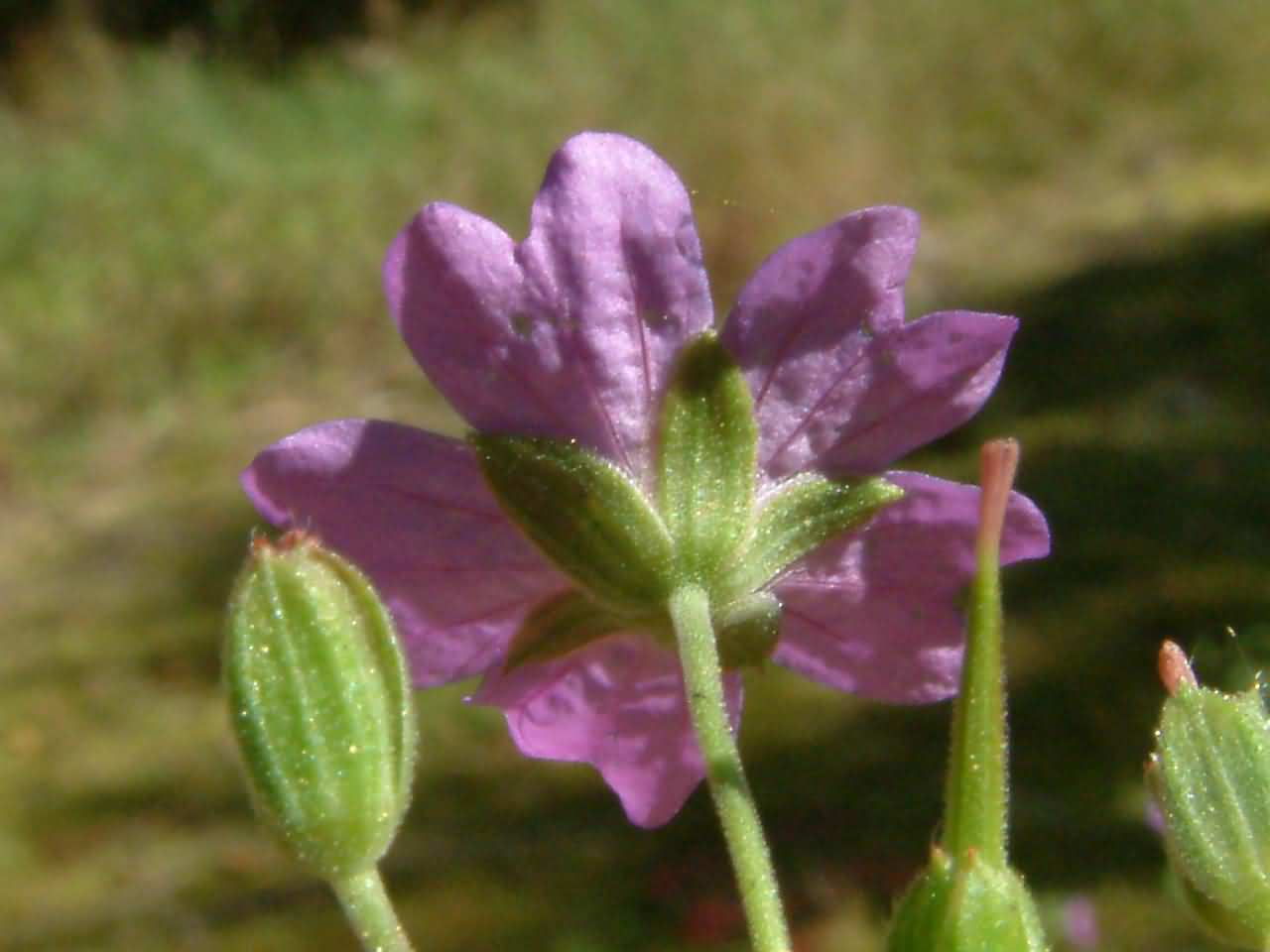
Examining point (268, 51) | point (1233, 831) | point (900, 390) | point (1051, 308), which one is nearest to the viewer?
point (1233, 831)

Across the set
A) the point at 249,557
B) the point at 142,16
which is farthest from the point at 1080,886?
the point at 142,16

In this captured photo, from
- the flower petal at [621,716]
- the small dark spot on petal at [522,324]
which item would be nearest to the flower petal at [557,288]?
the small dark spot on petal at [522,324]

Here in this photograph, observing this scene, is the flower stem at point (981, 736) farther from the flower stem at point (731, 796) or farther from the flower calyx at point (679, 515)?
the flower calyx at point (679, 515)

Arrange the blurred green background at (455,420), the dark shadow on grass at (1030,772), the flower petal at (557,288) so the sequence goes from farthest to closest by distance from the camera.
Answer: the blurred green background at (455,420) < the dark shadow on grass at (1030,772) < the flower petal at (557,288)

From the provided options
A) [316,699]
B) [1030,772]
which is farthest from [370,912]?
[1030,772]

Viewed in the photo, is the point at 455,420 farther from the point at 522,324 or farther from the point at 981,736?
the point at 981,736

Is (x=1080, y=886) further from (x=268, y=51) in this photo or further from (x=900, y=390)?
(x=268, y=51)
